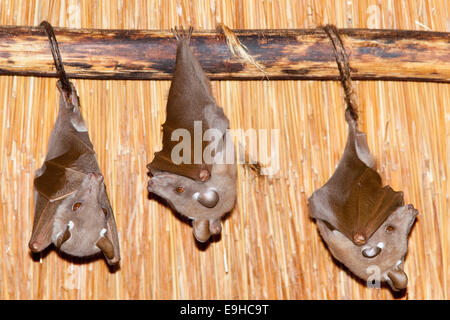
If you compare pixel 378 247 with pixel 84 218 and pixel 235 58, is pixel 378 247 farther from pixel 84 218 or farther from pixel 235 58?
pixel 84 218

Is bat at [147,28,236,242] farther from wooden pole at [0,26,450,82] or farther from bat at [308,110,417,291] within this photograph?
bat at [308,110,417,291]

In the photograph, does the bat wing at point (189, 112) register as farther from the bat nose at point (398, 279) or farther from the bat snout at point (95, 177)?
the bat nose at point (398, 279)

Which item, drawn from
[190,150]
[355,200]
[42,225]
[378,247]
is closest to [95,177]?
[42,225]

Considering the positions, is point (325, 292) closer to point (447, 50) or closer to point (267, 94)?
point (267, 94)

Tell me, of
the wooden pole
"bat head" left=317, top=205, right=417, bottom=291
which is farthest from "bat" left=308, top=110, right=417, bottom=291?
the wooden pole

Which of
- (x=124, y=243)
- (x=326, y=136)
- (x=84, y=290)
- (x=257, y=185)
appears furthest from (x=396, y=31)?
(x=84, y=290)
